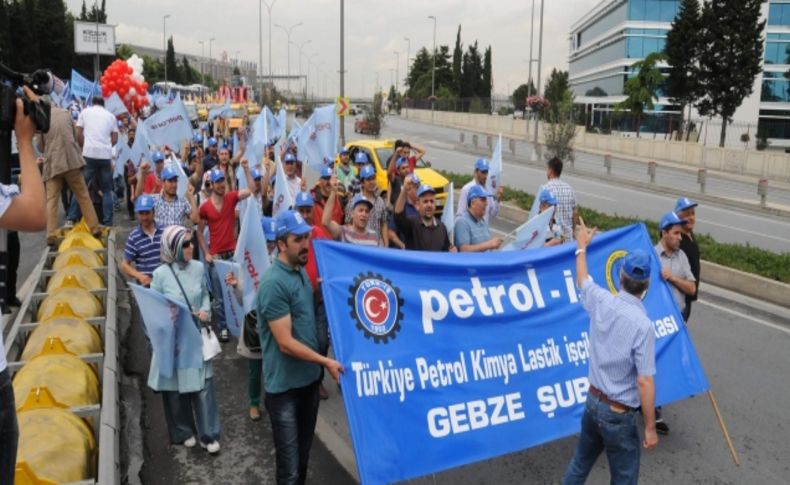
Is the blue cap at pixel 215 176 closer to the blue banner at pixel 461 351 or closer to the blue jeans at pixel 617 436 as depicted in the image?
the blue banner at pixel 461 351

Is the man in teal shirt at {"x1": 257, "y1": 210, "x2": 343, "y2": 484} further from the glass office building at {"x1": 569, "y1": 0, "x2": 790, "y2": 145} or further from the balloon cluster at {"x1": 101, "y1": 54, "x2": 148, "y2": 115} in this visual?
the glass office building at {"x1": 569, "y1": 0, "x2": 790, "y2": 145}

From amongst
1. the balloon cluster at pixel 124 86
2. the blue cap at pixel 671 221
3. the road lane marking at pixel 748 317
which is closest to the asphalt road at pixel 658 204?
the road lane marking at pixel 748 317

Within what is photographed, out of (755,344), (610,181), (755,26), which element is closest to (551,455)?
(755,344)

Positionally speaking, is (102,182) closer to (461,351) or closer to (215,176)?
(215,176)

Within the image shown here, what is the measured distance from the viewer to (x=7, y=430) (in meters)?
2.66

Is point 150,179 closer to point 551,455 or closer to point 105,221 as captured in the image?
point 105,221

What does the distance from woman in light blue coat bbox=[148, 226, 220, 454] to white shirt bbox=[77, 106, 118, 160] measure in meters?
6.34

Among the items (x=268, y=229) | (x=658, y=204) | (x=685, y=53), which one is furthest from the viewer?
(x=685, y=53)

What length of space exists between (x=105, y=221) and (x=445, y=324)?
27.9 ft

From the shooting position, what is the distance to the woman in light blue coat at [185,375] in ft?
15.9

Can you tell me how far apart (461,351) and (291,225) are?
1396 millimetres

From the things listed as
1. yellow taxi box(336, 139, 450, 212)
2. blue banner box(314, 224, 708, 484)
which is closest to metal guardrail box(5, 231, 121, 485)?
blue banner box(314, 224, 708, 484)

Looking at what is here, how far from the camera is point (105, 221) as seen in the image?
1114cm

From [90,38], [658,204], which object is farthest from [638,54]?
[658,204]
